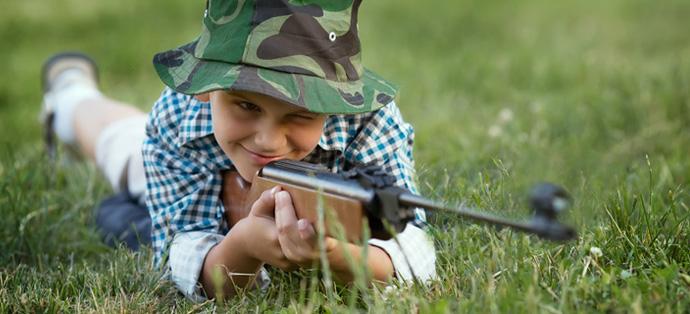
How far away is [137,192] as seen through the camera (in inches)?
159

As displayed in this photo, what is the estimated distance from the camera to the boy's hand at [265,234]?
2473mm

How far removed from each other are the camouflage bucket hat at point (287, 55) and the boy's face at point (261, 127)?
3.4 inches

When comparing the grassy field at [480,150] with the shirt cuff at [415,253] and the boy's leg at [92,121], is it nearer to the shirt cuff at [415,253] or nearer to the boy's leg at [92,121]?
the shirt cuff at [415,253]

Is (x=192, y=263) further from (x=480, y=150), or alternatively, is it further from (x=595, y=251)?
(x=480, y=150)

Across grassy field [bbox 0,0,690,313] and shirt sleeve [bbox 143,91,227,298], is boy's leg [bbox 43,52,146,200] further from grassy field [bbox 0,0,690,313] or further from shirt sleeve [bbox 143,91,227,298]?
shirt sleeve [bbox 143,91,227,298]

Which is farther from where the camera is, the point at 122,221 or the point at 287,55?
the point at 122,221

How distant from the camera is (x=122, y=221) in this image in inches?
144

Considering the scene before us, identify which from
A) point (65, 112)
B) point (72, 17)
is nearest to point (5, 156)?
point (65, 112)

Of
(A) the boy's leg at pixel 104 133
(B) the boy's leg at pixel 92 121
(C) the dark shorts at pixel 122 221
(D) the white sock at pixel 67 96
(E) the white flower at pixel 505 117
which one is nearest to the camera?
(C) the dark shorts at pixel 122 221

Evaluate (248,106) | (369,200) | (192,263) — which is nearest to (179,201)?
(192,263)

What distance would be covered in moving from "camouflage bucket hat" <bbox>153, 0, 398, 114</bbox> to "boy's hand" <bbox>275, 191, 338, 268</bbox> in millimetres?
335

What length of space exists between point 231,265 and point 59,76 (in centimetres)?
330

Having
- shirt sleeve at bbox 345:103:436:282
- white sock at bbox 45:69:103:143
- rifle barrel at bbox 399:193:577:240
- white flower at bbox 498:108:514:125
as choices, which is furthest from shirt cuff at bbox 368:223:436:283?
white sock at bbox 45:69:103:143

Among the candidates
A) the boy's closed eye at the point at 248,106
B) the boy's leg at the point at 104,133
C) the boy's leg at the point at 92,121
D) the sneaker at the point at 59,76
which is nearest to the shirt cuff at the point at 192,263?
the boy's leg at the point at 104,133
